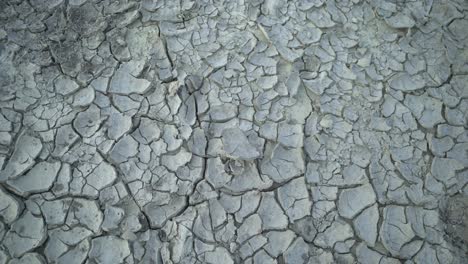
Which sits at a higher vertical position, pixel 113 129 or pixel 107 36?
pixel 107 36

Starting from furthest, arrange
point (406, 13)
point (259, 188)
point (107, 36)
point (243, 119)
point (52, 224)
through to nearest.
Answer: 1. point (406, 13)
2. point (107, 36)
3. point (243, 119)
4. point (259, 188)
5. point (52, 224)

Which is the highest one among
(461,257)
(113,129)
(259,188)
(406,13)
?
(406,13)

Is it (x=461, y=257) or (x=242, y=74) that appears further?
(x=242, y=74)

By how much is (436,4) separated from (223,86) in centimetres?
131

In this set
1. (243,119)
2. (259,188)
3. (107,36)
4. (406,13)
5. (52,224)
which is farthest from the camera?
(406,13)

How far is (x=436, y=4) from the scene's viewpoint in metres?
2.52

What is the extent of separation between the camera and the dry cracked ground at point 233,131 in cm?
187

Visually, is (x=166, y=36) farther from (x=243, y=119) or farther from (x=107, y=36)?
(x=243, y=119)

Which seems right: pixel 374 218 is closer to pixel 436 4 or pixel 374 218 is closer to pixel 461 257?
pixel 461 257

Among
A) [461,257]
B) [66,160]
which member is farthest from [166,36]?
[461,257]

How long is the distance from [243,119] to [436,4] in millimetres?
1314

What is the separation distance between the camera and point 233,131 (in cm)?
210

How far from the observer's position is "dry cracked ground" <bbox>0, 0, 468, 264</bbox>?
1867 millimetres

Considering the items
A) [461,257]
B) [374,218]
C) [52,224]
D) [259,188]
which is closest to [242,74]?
[259,188]
